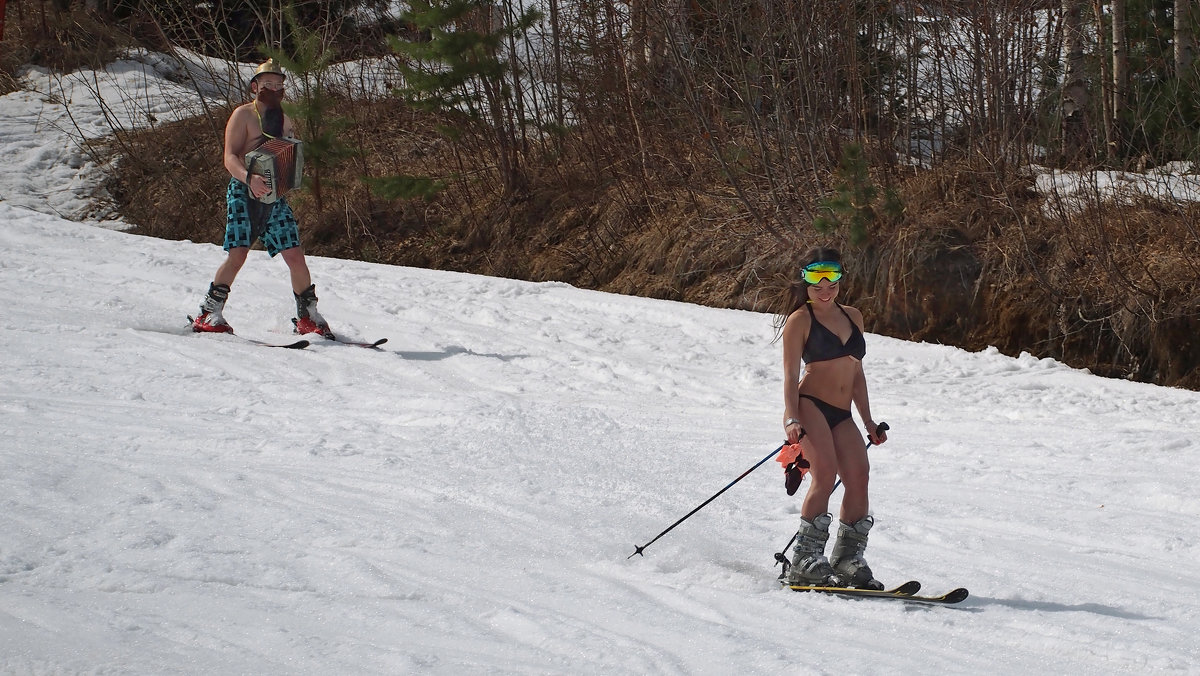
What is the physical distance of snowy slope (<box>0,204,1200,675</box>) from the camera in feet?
12.4

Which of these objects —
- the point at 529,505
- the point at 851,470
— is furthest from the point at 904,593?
the point at 529,505

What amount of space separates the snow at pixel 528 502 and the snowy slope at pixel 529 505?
0.8 inches

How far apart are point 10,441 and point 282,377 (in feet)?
7.25

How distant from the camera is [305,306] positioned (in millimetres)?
8875

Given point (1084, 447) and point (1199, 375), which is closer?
point (1084, 447)

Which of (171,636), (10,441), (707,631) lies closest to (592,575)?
(707,631)

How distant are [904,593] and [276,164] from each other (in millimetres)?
5841

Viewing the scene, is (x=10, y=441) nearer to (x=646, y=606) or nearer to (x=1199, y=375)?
(x=646, y=606)

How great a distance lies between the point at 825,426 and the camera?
4.39 metres

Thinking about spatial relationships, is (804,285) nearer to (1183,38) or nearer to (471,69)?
(1183,38)

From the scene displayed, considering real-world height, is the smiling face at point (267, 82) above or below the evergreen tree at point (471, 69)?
below

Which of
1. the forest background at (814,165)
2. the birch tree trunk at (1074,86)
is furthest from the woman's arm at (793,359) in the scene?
the birch tree trunk at (1074,86)

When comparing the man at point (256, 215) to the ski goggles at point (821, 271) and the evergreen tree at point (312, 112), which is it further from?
the evergreen tree at point (312, 112)

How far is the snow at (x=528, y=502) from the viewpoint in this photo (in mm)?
3795
